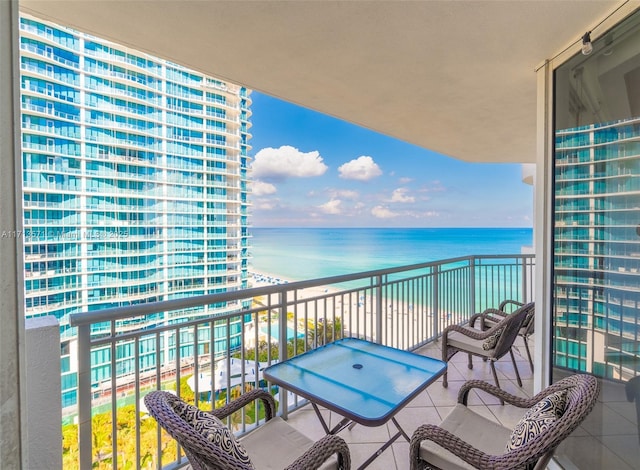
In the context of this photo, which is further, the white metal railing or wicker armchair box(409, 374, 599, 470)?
the white metal railing

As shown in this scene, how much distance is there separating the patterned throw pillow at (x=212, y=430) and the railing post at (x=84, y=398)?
28.4 inches

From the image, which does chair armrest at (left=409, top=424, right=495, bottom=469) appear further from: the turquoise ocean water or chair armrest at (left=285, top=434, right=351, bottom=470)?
the turquoise ocean water

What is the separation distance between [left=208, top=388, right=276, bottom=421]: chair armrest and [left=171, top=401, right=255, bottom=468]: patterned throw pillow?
14.5 inches

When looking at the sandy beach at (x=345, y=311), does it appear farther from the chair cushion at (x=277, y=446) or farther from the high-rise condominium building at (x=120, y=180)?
the chair cushion at (x=277, y=446)

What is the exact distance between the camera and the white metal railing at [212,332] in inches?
64.6

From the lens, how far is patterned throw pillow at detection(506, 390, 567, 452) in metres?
1.21

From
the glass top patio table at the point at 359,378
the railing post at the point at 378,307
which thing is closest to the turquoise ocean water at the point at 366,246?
the railing post at the point at 378,307

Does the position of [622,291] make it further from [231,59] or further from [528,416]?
[231,59]

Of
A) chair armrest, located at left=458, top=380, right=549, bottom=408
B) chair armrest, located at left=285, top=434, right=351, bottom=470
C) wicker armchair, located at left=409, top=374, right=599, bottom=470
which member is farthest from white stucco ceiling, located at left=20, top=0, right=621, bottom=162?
chair armrest, located at left=285, top=434, right=351, bottom=470

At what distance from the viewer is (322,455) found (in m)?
1.24

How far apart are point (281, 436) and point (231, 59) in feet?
8.29

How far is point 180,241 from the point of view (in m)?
7.08

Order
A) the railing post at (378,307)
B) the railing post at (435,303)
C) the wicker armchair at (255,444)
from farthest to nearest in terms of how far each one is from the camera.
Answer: the railing post at (435,303)
the railing post at (378,307)
the wicker armchair at (255,444)

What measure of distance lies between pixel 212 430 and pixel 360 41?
2295mm
